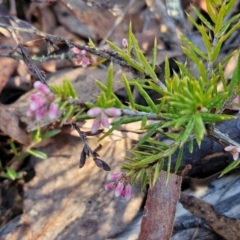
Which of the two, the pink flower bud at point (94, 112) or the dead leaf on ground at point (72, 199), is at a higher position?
the pink flower bud at point (94, 112)

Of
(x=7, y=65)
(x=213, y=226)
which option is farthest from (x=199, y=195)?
(x=7, y=65)

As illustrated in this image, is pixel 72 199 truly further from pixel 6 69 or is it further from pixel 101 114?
pixel 101 114

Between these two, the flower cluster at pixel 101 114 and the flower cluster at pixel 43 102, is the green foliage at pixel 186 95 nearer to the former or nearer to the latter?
the flower cluster at pixel 101 114

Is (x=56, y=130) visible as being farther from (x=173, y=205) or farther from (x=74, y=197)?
(x=173, y=205)

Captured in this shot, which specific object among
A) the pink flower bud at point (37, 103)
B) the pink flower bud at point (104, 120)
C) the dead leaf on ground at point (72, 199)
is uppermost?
the pink flower bud at point (104, 120)

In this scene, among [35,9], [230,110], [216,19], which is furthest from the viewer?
[35,9]

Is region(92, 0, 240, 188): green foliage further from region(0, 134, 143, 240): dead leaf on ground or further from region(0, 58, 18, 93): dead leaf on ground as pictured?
region(0, 58, 18, 93): dead leaf on ground

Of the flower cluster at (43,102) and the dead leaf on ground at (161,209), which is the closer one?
the flower cluster at (43,102)

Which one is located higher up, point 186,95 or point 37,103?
point 186,95

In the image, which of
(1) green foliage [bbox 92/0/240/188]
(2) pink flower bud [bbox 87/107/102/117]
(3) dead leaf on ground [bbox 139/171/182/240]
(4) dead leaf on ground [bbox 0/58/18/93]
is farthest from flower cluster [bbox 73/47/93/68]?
(4) dead leaf on ground [bbox 0/58/18/93]

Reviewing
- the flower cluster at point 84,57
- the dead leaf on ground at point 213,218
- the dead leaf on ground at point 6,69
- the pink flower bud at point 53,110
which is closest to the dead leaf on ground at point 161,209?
the dead leaf on ground at point 213,218

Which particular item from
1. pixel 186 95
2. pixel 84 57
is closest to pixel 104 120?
pixel 186 95
